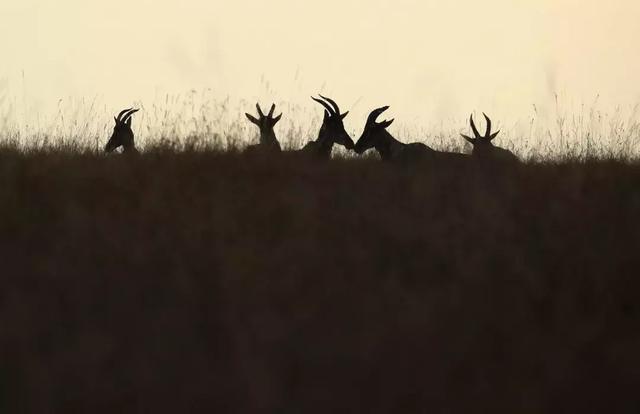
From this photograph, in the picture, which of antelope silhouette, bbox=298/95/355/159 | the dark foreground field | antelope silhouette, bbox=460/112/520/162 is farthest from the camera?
antelope silhouette, bbox=298/95/355/159

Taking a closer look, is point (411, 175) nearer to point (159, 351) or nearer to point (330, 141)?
point (159, 351)

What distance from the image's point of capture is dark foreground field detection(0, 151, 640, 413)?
145 inches

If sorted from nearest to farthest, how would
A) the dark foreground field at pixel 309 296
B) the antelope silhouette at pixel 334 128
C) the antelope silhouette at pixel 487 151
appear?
the dark foreground field at pixel 309 296 → the antelope silhouette at pixel 487 151 → the antelope silhouette at pixel 334 128

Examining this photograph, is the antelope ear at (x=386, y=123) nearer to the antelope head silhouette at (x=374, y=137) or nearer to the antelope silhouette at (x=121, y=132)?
the antelope head silhouette at (x=374, y=137)

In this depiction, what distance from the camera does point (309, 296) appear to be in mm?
4504

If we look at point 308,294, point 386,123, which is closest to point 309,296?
point 308,294

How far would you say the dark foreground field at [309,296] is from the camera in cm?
Answer: 367

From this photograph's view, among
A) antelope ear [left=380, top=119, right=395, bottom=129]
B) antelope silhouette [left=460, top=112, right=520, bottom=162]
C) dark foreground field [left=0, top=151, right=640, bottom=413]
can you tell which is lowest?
dark foreground field [left=0, top=151, right=640, bottom=413]

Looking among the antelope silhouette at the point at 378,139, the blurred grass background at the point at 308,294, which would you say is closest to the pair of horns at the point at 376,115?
the antelope silhouette at the point at 378,139

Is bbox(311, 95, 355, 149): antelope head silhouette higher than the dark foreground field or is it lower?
higher

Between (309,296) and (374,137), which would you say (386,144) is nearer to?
(374,137)

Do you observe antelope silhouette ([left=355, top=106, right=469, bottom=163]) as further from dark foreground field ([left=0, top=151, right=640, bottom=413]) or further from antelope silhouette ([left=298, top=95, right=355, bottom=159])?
dark foreground field ([left=0, top=151, right=640, bottom=413])

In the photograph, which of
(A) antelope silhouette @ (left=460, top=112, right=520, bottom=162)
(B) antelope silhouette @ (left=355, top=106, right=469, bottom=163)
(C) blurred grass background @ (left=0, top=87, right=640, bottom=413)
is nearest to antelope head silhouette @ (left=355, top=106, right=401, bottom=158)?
(B) antelope silhouette @ (left=355, top=106, right=469, bottom=163)

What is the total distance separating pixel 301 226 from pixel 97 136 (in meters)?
5.12
